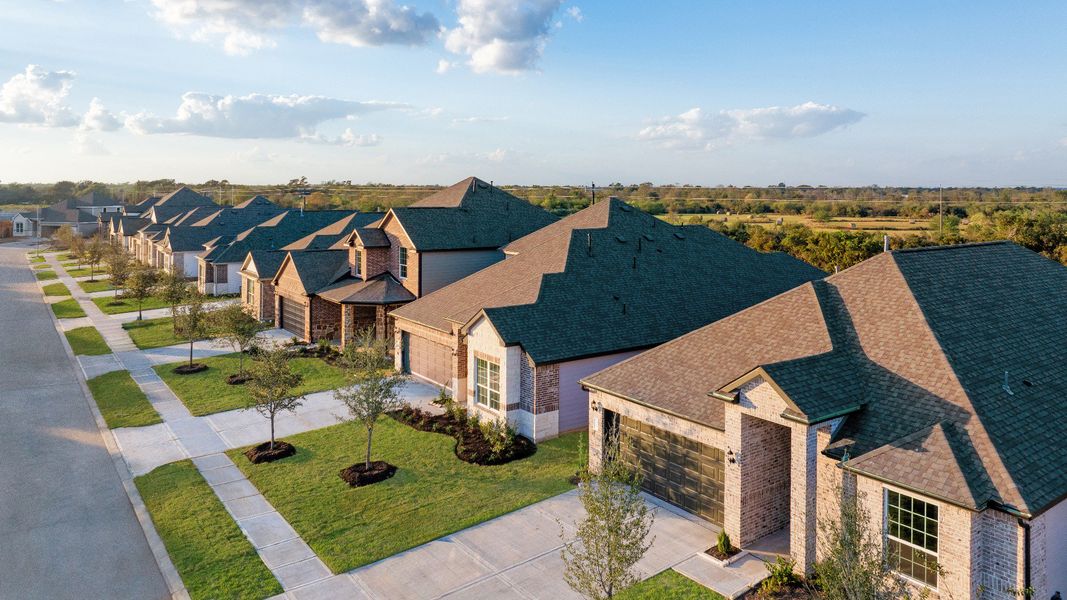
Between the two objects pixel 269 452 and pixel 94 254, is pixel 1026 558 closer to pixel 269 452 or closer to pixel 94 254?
pixel 269 452

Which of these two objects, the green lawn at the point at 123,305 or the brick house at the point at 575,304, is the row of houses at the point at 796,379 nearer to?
the brick house at the point at 575,304

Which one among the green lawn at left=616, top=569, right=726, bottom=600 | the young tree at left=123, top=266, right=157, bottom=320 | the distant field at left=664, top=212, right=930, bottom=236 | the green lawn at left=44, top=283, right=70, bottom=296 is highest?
the distant field at left=664, top=212, right=930, bottom=236

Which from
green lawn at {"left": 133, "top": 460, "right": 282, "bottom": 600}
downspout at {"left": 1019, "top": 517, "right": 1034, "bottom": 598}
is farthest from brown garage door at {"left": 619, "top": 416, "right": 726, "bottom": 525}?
green lawn at {"left": 133, "top": 460, "right": 282, "bottom": 600}

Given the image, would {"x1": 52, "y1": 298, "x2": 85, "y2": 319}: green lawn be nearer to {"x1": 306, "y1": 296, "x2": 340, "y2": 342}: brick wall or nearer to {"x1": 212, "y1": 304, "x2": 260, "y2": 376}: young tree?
{"x1": 306, "y1": 296, "x2": 340, "y2": 342}: brick wall

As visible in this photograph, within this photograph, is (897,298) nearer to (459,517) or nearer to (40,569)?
(459,517)

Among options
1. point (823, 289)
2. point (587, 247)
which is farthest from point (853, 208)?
point (823, 289)

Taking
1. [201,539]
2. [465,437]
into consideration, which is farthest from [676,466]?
[201,539]

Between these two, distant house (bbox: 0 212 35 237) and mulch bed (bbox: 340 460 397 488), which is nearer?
mulch bed (bbox: 340 460 397 488)
